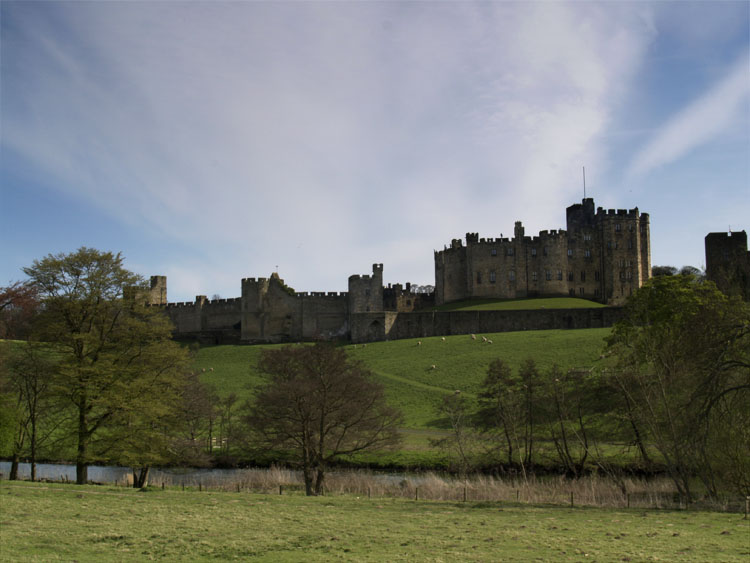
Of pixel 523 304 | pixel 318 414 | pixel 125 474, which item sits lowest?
pixel 125 474

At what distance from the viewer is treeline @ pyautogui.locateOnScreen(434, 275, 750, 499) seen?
14320 millimetres

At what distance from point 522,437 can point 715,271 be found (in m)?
31.7

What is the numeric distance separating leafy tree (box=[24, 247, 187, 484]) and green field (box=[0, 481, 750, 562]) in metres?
5.49

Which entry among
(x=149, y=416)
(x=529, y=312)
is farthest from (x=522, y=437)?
(x=529, y=312)

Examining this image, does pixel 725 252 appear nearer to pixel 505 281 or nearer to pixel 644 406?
pixel 505 281

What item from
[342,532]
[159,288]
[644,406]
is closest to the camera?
[342,532]

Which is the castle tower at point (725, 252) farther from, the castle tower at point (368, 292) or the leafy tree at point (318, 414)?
the leafy tree at point (318, 414)

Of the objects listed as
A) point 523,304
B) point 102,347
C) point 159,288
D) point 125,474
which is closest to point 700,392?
point 102,347

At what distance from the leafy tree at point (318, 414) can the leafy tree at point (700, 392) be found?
9.91m

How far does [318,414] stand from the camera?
86.9 ft

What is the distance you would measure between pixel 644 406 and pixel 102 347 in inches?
767

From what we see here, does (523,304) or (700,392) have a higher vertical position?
(523,304)

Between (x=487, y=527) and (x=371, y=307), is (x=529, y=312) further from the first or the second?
(x=487, y=527)

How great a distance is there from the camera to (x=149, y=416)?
24.8 metres
